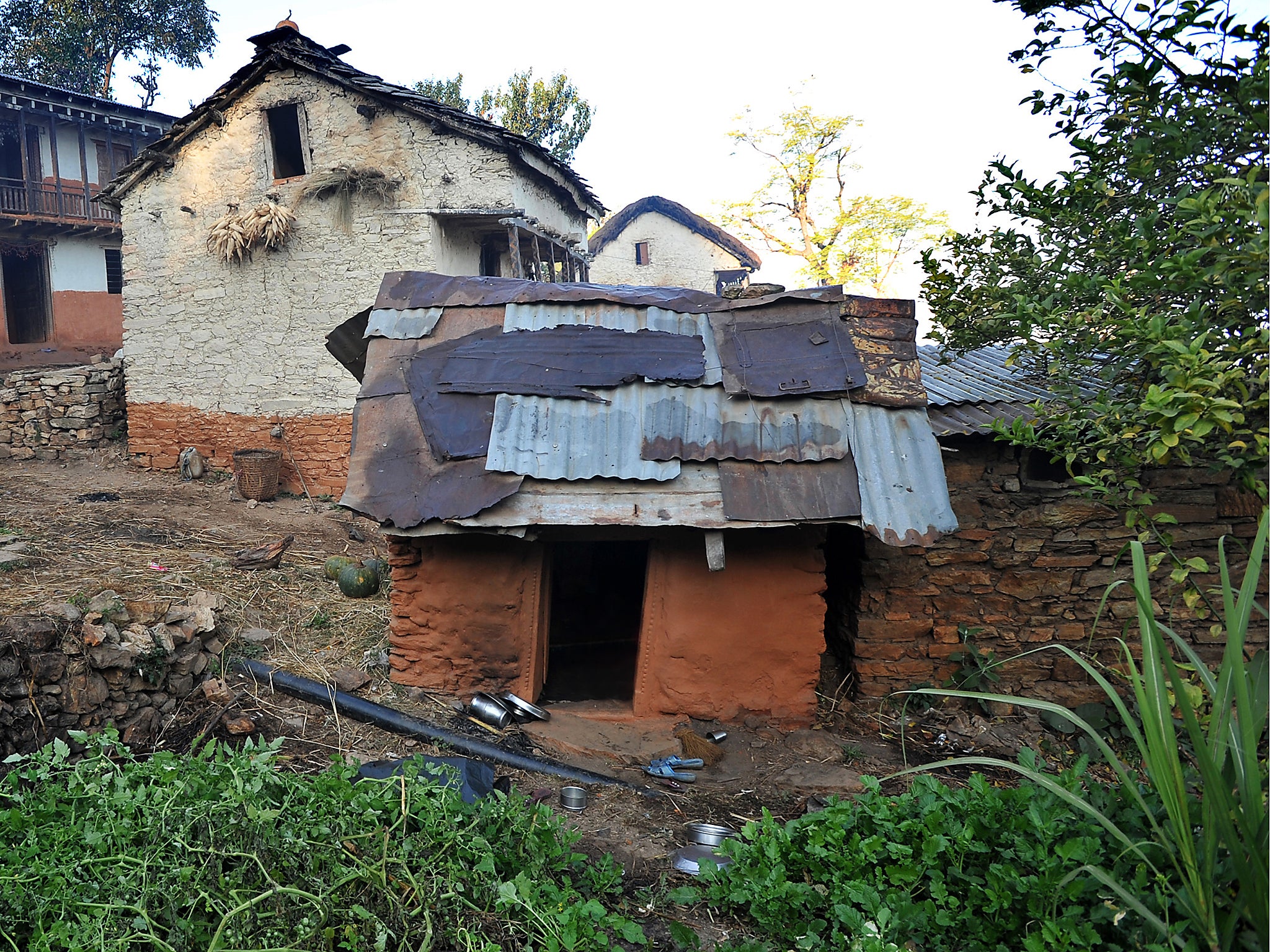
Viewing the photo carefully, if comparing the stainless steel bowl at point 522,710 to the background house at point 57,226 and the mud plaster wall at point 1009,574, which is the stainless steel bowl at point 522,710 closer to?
the mud plaster wall at point 1009,574

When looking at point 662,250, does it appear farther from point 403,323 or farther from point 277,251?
point 403,323

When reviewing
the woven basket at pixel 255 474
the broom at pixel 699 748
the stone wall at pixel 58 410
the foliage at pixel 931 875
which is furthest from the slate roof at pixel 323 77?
the foliage at pixel 931 875

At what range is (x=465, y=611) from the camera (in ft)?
19.9

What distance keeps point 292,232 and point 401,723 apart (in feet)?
32.7

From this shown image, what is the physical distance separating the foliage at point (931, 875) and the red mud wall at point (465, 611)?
2.79 metres

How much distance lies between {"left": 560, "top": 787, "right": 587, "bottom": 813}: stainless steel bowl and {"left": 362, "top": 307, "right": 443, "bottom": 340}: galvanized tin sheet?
12.0 ft

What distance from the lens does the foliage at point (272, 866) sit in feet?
9.00

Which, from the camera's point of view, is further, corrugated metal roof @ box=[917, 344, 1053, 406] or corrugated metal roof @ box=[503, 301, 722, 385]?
corrugated metal roof @ box=[917, 344, 1053, 406]

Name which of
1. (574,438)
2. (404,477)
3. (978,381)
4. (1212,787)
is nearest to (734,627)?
(574,438)

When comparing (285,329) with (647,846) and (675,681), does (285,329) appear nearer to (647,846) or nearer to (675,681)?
(675,681)

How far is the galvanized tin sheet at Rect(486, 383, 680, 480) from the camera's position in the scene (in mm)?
5656

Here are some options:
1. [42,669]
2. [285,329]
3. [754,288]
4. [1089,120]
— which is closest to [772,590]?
[754,288]

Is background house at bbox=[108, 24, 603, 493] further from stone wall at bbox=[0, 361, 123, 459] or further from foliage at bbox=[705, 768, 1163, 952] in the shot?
foliage at bbox=[705, 768, 1163, 952]

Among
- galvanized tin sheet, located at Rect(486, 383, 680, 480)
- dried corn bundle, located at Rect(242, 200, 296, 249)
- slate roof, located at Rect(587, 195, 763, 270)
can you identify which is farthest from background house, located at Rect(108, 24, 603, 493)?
slate roof, located at Rect(587, 195, 763, 270)
